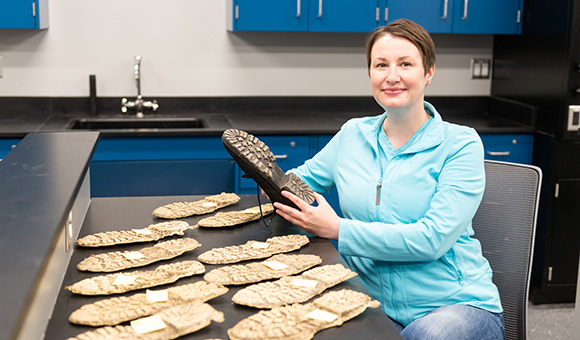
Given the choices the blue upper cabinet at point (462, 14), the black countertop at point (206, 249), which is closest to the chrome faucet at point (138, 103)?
the blue upper cabinet at point (462, 14)

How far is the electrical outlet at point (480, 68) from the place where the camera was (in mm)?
4070

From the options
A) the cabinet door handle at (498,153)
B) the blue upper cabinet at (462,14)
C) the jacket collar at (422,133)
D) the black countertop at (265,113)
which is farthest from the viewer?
the blue upper cabinet at (462,14)

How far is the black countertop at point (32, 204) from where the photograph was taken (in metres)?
1.00

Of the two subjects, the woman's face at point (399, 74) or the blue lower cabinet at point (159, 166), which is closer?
the woman's face at point (399, 74)

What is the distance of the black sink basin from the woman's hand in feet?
6.30

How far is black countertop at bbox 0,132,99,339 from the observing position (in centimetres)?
100

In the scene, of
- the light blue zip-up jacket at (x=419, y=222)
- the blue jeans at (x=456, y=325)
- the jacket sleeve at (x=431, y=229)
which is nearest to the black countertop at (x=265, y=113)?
the light blue zip-up jacket at (x=419, y=222)

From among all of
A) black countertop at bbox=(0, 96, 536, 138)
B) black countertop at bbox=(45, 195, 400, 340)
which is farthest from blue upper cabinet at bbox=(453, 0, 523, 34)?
black countertop at bbox=(45, 195, 400, 340)

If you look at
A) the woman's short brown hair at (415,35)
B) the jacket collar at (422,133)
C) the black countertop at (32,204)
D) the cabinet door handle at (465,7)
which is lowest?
the black countertop at (32,204)

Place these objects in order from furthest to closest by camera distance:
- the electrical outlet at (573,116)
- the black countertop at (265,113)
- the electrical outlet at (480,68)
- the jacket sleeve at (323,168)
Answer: the electrical outlet at (480,68) → the black countertop at (265,113) → the electrical outlet at (573,116) → the jacket sleeve at (323,168)

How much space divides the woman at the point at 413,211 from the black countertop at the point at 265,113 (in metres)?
1.52

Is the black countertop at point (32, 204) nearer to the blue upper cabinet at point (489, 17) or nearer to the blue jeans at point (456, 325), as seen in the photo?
the blue jeans at point (456, 325)

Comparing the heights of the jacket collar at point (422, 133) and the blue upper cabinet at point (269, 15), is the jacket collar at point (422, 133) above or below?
below

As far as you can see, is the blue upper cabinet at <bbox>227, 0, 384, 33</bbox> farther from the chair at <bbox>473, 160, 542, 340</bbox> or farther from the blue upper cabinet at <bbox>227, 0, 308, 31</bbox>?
the chair at <bbox>473, 160, 542, 340</bbox>
